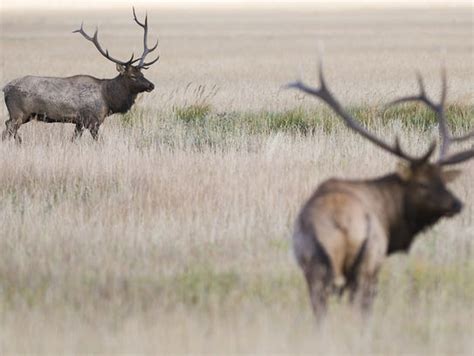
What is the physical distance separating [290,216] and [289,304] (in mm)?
2504

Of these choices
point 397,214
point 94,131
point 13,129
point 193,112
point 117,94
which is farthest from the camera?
point 193,112

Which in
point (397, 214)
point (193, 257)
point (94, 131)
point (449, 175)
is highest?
point (94, 131)

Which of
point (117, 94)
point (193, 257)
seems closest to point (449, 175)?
point (193, 257)

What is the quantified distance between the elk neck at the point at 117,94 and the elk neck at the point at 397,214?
8.67m

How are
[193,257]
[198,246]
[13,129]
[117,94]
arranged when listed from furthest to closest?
[117,94] → [13,129] → [198,246] → [193,257]

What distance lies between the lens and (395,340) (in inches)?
210

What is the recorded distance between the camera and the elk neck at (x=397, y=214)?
568cm

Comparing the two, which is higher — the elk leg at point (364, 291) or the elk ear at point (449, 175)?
the elk ear at point (449, 175)

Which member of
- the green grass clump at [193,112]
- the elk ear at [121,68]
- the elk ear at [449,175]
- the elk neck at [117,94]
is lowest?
the elk ear at [449,175]

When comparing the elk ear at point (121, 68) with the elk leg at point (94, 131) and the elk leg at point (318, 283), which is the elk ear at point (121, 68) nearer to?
the elk leg at point (94, 131)

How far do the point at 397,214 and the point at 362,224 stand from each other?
0.63 metres

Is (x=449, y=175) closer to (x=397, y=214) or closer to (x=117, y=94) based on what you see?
(x=397, y=214)

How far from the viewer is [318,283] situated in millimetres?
5027

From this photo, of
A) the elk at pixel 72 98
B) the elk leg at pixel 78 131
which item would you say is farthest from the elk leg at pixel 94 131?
the elk leg at pixel 78 131
